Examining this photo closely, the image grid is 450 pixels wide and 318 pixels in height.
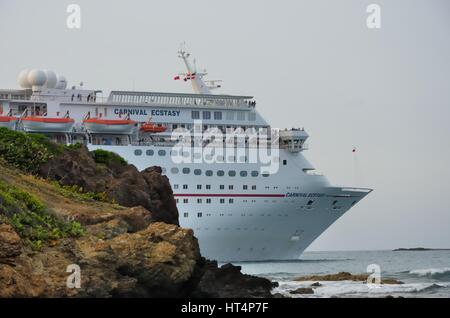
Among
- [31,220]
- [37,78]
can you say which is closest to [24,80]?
[37,78]

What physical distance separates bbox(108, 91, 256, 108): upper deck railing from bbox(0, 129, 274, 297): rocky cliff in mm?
19634

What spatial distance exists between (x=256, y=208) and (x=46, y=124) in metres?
10.3

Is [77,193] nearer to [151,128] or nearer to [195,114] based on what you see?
[151,128]

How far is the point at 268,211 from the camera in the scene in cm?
5091

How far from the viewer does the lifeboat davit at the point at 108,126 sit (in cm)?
5025

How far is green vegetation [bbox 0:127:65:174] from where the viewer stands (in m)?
31.5

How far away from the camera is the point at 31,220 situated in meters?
24.4

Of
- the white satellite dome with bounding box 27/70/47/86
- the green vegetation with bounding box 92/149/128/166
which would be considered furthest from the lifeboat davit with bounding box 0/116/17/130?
the green vegetation with bounding box 92/149/128/166

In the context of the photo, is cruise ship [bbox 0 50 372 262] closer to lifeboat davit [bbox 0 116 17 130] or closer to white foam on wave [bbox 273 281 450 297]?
lifeboat davit [bbox 0 116 17 130]

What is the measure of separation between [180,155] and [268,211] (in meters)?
4.86

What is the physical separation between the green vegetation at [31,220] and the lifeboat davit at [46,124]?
76.1 ft

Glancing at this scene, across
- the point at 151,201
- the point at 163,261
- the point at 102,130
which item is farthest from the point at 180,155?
the point at 163,261
